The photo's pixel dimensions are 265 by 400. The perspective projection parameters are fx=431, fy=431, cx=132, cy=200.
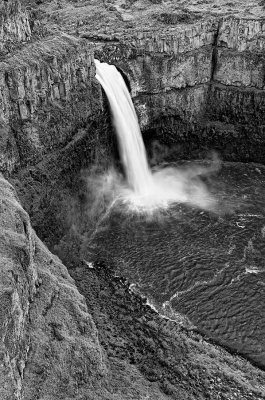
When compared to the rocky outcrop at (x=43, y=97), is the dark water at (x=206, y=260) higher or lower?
lower

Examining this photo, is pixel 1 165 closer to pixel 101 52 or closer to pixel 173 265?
pixel 173 265

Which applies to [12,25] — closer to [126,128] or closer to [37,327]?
[126,128]

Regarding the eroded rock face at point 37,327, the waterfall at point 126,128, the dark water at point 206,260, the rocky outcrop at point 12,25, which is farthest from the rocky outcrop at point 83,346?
the waterfall at point 126,128

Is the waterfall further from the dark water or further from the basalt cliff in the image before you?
the dark water

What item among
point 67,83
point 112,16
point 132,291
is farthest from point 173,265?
point 112,16

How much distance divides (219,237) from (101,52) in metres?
20.0

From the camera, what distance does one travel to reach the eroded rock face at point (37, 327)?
51.9 ft

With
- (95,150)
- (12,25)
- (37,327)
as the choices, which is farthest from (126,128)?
(37,327)

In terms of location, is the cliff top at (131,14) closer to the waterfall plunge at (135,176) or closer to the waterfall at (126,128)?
the waterfall at (126,128)

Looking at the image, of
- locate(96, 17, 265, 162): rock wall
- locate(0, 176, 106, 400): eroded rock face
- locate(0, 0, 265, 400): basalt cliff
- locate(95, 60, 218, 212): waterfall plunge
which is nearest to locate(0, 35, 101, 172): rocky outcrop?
locate(0, 0, 265, 400): basalt cliff

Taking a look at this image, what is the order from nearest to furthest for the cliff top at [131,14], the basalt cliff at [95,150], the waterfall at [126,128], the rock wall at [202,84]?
1. the basalt cliff at [95,150]
2. the waterfall at [126,128]
3. the rock wall at [202,84]
4. the cliff top at [131,14]

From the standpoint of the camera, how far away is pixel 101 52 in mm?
39531

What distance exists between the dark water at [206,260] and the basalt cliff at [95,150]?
138cm

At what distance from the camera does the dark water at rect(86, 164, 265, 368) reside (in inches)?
1033
